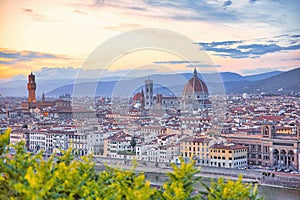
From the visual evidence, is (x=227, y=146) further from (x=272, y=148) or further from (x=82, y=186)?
(x=82, y=186)

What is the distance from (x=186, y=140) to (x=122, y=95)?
1510 cm

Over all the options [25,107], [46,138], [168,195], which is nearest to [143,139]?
[46,138]

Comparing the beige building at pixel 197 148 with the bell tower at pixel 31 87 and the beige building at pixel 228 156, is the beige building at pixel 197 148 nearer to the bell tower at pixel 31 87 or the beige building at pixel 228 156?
the beige building at pixel 228 156

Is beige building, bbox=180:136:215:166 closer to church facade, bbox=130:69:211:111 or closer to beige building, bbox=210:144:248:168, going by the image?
beige building, bbox=210:144:248:168

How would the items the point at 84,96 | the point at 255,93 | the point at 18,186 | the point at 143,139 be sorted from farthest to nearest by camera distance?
the point at 255,93
the point at 84,96
the point at 143,139
the point at 18,186

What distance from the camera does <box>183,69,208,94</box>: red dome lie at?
77.1ft

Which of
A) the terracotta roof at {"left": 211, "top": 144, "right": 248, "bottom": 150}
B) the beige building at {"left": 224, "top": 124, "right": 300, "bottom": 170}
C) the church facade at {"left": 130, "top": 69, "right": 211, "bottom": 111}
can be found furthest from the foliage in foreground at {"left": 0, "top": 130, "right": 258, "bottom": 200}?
the church facade at {"left": 130, "top": 69, "right": 211, "bottom": 111}

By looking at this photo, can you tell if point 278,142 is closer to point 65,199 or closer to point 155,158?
point 155,158

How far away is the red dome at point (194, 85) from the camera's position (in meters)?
23.5

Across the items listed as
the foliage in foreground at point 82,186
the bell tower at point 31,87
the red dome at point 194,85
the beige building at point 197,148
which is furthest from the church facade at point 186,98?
the foliage in foreground at point 82,186

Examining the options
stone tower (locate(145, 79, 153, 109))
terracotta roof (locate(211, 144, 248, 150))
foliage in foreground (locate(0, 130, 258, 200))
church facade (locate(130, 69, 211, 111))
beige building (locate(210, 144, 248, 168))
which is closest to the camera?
foliage in foreground (locate(0, 130, 258, 200))

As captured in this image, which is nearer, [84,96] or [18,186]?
[18,186]

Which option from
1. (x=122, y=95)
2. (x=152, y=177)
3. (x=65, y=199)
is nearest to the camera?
(x=65, y=199)

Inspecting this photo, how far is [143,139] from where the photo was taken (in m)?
14.9
